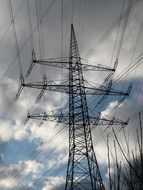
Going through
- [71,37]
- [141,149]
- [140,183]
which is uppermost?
[71,37]

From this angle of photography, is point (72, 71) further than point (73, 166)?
Yes

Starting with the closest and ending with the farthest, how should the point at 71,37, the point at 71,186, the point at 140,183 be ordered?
the point at 140,183, the point at 71,186, the point at 71,37

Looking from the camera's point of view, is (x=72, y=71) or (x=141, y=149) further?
(x=72, y=71)

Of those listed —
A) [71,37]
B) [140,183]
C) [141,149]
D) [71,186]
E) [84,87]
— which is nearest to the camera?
[140,183]

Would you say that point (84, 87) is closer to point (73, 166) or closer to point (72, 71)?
point (72, 71)

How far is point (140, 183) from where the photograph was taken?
18297 millimetres

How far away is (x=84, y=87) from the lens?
40.0m

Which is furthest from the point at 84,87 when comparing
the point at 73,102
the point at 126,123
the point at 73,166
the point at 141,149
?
the point at 141,149

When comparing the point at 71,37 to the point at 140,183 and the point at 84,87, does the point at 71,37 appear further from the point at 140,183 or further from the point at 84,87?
the point at 140,183

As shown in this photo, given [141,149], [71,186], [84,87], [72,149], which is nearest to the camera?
[141,149]

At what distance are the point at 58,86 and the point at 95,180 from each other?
8849mm

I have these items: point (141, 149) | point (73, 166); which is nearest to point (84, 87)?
point (73, 166)

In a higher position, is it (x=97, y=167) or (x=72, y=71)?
(x=72, y=71)

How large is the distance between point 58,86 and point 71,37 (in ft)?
25.0
